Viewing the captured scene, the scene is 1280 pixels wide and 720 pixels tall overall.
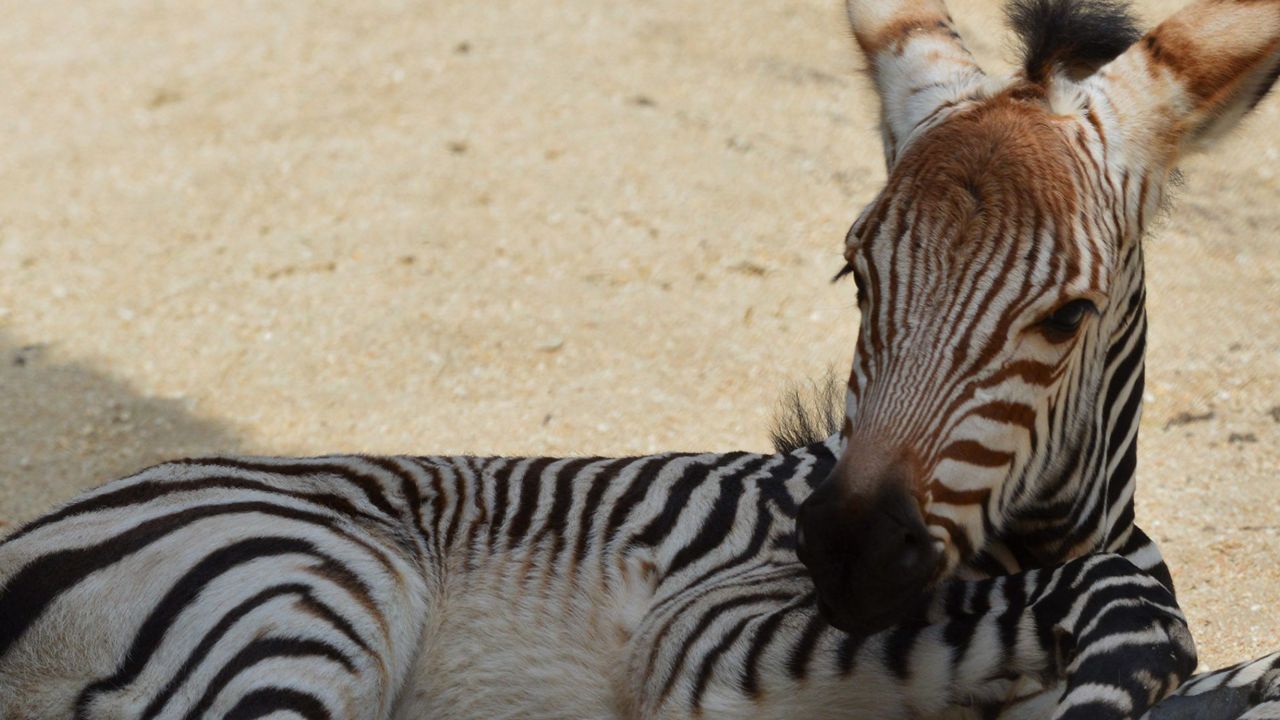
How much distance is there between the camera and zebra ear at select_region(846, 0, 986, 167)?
11.3 feet

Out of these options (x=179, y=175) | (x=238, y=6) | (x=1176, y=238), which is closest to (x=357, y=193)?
(x=179, y=175)

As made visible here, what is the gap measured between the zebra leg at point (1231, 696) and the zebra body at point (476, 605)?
149 millimetres

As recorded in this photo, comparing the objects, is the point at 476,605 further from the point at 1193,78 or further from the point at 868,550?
the point at 1193,78

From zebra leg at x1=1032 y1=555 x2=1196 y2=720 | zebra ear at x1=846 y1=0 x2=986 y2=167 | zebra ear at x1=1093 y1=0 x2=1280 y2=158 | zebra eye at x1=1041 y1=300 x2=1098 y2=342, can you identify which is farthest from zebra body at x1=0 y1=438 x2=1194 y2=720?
zebra ear at x1=846 y1=0 x2=986 y2=167

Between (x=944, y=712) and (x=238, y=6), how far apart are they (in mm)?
9809

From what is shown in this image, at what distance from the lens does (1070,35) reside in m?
3.48

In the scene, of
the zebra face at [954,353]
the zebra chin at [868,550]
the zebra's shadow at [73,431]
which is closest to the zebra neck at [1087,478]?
the zebra face at [954,353]

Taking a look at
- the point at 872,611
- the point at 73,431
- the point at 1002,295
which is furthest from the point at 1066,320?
the point at 73,431

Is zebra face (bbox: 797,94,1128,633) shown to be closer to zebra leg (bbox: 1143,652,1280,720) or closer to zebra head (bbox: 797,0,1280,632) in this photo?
zebra head (bbox: 797,0,1280,632)

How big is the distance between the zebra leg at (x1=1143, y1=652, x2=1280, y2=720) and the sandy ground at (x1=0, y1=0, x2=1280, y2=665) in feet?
4.00

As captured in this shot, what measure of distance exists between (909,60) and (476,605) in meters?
Result: 2.01

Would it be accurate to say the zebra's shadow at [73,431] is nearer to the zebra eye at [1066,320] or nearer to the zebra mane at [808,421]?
the zebra mane at [808,421]

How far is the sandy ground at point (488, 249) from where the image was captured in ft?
20.9

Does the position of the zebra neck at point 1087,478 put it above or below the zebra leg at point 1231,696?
→ above
